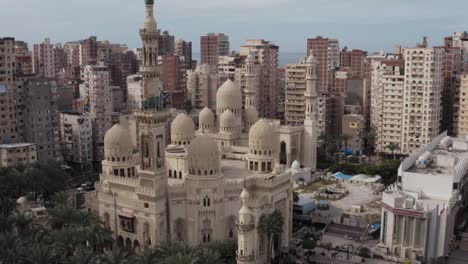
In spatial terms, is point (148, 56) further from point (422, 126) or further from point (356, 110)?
point (356, 110)

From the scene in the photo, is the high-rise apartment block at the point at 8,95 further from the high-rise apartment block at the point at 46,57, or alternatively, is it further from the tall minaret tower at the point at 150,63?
the high-rise apartment block at the point at 46,57

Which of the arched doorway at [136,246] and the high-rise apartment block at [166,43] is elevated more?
the high-rise apartment block at [166,43]

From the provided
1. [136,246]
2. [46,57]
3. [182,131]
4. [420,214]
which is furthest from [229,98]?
[46,57]

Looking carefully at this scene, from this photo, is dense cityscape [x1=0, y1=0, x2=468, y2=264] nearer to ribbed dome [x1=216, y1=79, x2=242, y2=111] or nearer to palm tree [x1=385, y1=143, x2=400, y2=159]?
ribbed dome [x1=216, y1=79, x2=242, y2=111]

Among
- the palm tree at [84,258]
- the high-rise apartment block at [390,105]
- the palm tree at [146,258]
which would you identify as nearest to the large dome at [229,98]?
the high-rise apartment block at [390,105]

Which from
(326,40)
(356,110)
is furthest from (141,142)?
(326,40)

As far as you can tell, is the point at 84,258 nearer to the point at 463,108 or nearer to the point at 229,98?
the point at 229,98

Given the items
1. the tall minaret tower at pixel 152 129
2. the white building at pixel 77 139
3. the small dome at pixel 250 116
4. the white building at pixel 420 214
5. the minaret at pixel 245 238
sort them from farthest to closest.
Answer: the white building at pixel 77 139
the small dome at pixel 250 116
the white building at pixel 420 214
the tall minaret tower at pixel 152 129
the minaret at pixel 245 238
